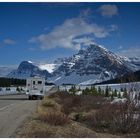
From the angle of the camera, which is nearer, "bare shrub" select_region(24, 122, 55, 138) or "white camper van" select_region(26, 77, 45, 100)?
"bare shrub" select_region(24, 122, 55, 138)

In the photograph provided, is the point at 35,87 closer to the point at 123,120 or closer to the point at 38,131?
the point at 123,120

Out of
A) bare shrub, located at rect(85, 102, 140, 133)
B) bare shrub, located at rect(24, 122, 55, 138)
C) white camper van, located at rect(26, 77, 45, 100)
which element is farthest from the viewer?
white camper van, located at rect(26, 77, 45, 100)

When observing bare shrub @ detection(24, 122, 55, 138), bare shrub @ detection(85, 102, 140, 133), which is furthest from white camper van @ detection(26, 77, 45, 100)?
bare shrub @ detection(85, 102, 140, 133)

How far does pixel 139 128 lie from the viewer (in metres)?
16.3

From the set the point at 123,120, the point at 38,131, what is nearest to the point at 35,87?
the point at 123,120

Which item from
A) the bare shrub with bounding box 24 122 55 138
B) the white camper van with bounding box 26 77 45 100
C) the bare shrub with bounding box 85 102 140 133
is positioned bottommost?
the bare shrub with bounding box 24 122 55 138

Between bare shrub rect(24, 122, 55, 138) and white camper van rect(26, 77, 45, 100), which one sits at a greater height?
white camper van rect(26, 77, 45, 100)

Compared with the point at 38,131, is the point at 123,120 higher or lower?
higher

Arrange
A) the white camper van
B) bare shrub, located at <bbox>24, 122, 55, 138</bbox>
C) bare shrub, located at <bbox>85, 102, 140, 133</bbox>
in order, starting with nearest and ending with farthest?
bare shrub, located at <bbox>24, 122, 55, 138</bbox>
bare shrub, located at <bbox>85, 102, 140, 133</bbox>
the white camper van

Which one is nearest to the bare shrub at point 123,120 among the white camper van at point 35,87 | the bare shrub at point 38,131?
the bare shrub at point 38,131

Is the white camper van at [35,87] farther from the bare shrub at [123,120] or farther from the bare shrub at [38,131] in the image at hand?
the bare shrub at [123,120]

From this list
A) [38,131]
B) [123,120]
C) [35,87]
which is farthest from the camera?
[35,87]

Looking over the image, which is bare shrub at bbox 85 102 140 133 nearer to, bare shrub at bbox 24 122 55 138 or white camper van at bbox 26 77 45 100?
bare shrub at bbox 24 122 55 138

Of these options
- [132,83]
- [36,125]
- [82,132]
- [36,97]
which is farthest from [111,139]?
[36,97]
